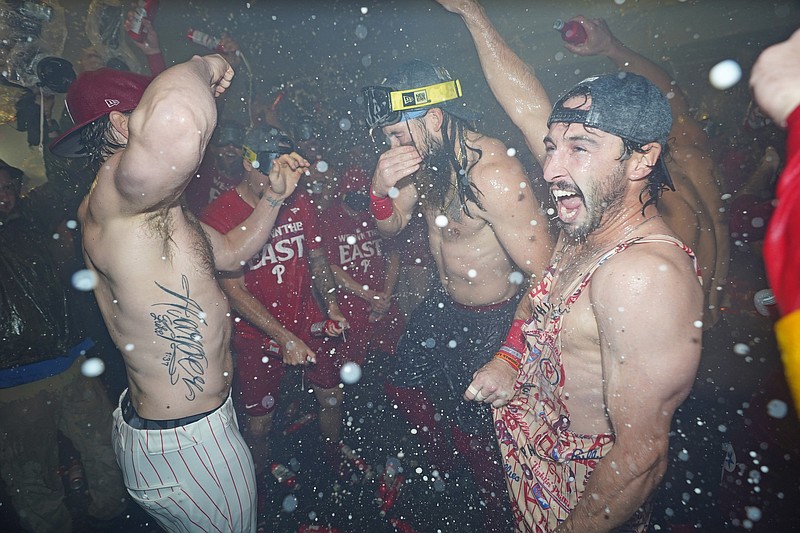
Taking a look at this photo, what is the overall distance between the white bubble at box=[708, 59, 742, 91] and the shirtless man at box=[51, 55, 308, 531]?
19.8ft

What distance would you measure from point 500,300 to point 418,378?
113 cm

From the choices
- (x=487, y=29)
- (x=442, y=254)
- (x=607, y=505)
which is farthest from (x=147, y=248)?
(x=487, y=29)

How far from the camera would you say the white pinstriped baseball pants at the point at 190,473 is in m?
2.40

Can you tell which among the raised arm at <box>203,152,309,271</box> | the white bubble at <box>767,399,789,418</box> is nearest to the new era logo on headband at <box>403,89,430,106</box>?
the raised arm at <box>203,152,309,271</box>

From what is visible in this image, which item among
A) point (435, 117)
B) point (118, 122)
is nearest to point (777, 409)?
point (435, 117)

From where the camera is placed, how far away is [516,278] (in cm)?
364

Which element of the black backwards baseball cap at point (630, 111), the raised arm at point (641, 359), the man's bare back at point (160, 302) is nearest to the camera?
the raised arm at point (641, 359)

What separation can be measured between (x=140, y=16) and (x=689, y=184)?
23.1 feet

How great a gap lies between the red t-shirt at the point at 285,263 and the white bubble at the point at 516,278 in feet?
7.13

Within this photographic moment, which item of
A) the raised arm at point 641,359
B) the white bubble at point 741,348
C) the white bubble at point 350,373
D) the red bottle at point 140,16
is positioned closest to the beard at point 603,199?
the raised arm at point 641,359

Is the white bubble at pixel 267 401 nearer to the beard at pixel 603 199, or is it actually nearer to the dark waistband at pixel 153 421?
the dark waistband at pixel 153 421

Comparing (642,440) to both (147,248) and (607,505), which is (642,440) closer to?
(607,505)

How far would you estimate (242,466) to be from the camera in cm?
261

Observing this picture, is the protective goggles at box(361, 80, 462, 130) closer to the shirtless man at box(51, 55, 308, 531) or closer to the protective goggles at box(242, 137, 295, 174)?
the protective goggles at box(242, 137, 295, 174)
